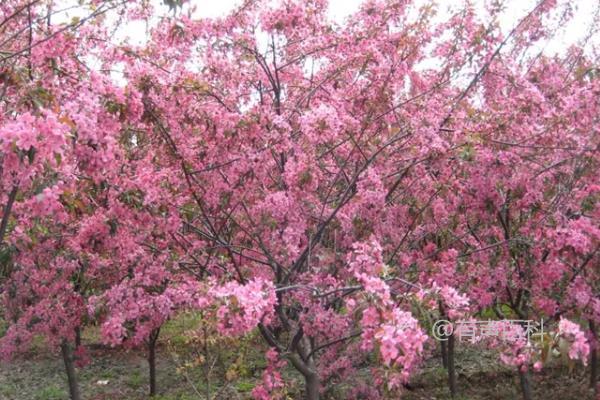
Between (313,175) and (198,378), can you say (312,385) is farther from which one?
(198,378)

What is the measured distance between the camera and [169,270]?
202 inches

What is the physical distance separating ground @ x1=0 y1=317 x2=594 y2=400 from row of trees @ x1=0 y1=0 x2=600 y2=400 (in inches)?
70.3

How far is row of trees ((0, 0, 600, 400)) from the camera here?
14.8 feet

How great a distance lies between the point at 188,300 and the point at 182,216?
84 cm

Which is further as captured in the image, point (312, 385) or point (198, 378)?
point (198, 378)

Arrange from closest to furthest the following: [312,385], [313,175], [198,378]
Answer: [313,175]
[312,385]
[198,378]

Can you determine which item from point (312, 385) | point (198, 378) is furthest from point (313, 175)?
point (198, 378)

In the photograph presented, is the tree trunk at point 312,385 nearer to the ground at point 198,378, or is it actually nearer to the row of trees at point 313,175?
the row of trees at point 313,175

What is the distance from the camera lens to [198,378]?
350 inches

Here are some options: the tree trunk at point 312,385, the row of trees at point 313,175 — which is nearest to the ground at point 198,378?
the tree trunk at point 312,385

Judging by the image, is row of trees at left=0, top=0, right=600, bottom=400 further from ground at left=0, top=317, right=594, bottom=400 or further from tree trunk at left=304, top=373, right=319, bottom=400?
ground at left=0, top=317, right=594, bottom=400

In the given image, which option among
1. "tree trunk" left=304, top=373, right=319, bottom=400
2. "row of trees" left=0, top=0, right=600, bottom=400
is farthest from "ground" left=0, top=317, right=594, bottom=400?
"row of trees" left=0, top=0, right=600, bottom=400

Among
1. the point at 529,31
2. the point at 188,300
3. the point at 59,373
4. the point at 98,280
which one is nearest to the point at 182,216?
the point at 188,300

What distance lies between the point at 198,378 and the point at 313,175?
17.5 feet
